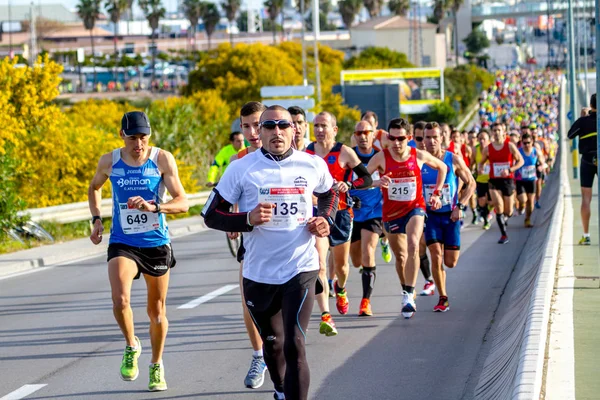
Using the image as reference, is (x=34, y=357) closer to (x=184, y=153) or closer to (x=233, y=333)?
(x=233, y=333)

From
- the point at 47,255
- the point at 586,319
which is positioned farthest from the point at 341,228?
the point at 47,255

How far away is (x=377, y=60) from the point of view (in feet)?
398

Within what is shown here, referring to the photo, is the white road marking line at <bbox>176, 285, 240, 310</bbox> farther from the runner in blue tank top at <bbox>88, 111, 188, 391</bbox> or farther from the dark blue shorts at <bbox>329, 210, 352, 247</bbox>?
the runner in blue tank top at <bbox>88, 111, 188, 391</bbox>

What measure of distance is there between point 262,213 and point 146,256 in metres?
1.90

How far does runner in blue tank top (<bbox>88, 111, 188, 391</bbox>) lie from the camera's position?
805 centimetres

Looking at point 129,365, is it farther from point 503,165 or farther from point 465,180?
point 503,165

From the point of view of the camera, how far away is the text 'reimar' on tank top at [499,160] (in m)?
21.3

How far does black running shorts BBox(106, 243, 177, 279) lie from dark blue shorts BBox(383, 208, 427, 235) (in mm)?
3803

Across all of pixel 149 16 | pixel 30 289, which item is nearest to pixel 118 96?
pixel 149 16

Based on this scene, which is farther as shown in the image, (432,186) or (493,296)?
(493,296)

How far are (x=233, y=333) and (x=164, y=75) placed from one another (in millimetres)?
141586

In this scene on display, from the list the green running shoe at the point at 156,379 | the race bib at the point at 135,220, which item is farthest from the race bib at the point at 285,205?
the green running shoe at the point at 156,379

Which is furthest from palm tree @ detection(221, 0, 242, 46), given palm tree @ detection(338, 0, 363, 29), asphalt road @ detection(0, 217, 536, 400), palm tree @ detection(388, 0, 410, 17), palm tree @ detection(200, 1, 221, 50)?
asphalt road @ detection(0, 217, 536, 400)

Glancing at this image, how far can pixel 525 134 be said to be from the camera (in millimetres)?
24031
